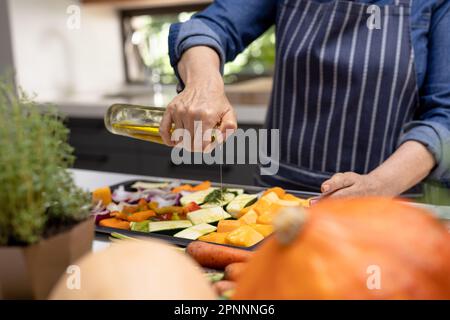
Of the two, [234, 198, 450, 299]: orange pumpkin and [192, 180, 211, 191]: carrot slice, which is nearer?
[234, 198, 450, 299]: orange pumpkin

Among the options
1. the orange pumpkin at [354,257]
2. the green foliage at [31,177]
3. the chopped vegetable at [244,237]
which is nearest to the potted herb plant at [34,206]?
the green foliage at [31,177]

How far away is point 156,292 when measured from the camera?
0.40 meters

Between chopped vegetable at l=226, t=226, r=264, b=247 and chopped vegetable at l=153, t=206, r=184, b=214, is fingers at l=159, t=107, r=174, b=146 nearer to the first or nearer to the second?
chopped vegetable at l=153, t=206, r=184, b=214

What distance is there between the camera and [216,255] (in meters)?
0.70

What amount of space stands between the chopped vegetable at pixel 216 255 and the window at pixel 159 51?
8.59 feet

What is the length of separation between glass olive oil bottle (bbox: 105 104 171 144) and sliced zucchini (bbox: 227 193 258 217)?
0.19 metres

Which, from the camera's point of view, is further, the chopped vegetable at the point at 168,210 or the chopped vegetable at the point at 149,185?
the chopped vegetable at the point at 149,185

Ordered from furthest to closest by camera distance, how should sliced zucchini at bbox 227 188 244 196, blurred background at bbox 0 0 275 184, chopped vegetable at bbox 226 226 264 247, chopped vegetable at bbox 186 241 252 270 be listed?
blurred background at bbox 0 0 275 184, sliced zucchini at bbox 227 188 244 196, chopped vegetable at bbox 226 226 264 247, chopped vegetable at bbox 186 241 252 270

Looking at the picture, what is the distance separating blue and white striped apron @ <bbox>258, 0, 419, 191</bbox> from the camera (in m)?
1.26

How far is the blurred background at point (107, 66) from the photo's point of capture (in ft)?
8.86

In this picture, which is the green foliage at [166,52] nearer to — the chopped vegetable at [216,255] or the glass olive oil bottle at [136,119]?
the glass olive oil bottle at [136,119]

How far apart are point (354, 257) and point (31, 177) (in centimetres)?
25

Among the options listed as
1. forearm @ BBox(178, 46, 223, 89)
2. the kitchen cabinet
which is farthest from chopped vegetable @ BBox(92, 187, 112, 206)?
the kitchen cabinet
